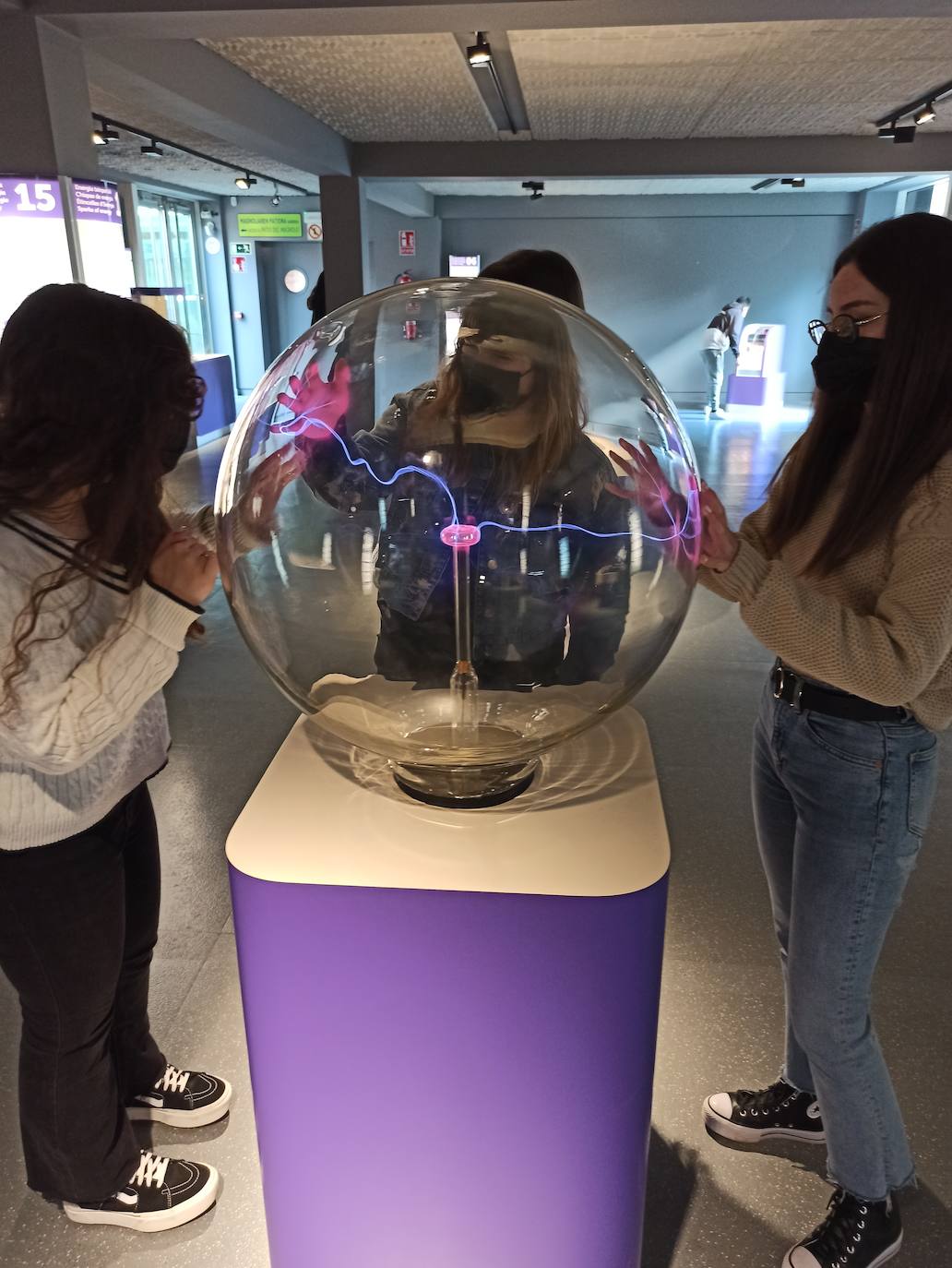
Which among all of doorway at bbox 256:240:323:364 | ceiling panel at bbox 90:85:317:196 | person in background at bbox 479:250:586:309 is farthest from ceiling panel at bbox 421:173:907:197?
person in background at bbox 479:250:586:309

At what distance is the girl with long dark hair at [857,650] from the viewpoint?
107cm

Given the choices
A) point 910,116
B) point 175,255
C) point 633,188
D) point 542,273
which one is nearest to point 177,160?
point 175,255

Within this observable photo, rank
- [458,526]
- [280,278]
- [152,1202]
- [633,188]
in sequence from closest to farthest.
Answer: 1. [458,526]
2. [152,1202]
3. [633,188]
4. [280,278]

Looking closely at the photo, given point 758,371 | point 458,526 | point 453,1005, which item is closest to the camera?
point 458,526

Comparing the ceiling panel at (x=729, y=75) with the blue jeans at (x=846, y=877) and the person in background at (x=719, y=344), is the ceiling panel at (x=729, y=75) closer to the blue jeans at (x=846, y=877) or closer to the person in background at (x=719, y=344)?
the blue jeans at (x=846, y=877)

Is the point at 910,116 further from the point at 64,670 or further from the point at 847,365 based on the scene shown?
the point at 64,670

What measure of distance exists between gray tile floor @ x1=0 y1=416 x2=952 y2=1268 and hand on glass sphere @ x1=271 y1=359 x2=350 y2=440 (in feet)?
3.26

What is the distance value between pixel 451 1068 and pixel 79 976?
576 millimetres

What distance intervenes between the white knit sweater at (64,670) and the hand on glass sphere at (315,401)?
0.95 ft

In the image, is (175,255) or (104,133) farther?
(175,255)

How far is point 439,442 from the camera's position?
0.91m

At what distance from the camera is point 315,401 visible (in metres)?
0.98

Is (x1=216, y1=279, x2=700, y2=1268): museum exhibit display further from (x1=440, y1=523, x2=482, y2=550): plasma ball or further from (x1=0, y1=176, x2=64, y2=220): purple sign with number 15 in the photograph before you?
(x1=0, y1=176, x2=64, y2=220): purple sign with number 15

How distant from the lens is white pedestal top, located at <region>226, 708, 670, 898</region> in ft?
3.12
